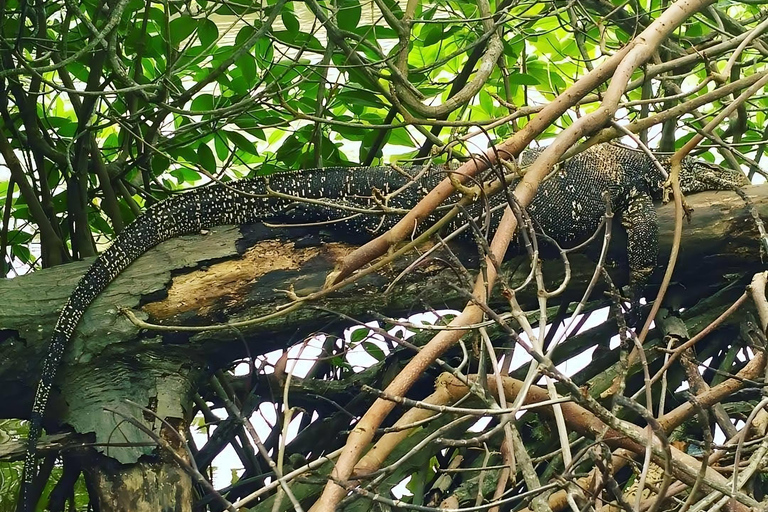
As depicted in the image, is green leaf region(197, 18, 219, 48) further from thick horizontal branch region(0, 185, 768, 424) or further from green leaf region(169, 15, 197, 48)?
thick horizontal branch region(0, 185, 768, 424)

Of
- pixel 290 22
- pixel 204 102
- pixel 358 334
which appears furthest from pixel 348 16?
pixel 358 334

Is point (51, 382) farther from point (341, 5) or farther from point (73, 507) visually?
point (341, 5)

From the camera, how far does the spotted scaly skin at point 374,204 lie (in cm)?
302

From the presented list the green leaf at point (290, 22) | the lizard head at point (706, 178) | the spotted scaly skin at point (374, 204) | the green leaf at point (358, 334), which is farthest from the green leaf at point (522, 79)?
the green leaf at point (358, 334)

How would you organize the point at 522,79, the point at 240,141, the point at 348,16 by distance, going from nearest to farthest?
the point at 348,16 < the point at 240,141 < the point at 522,79

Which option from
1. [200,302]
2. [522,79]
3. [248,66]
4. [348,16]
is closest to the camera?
[200,302]

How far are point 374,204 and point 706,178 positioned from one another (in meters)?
1.31

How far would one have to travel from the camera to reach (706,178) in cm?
331

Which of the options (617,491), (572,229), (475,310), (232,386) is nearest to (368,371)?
(232,386)

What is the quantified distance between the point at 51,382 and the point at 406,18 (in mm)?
1662

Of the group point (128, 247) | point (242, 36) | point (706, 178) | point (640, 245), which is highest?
point (242, 36)

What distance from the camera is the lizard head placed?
330 cm

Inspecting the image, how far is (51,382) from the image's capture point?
2.64 metres

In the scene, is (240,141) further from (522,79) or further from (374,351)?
(522,79)
